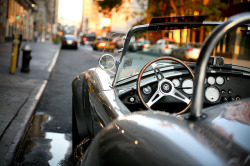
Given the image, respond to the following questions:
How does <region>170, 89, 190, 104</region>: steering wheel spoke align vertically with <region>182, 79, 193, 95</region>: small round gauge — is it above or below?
below

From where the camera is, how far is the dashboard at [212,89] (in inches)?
128

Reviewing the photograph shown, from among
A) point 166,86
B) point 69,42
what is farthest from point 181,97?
point 69,42

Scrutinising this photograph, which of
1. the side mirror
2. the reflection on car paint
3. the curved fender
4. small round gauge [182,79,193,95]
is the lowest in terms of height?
the reflection on car paint

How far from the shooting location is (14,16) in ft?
107

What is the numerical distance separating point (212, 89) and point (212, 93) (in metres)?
0.04

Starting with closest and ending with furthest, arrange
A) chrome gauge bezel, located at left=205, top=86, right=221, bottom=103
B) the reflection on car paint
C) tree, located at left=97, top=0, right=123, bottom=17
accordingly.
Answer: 1. chrome gauge bezel, located at left=205, top=86, right=221, bottom=103
2. the reflection on car paint
3. tree, located at left=97, top=0, right=123, bottom=17

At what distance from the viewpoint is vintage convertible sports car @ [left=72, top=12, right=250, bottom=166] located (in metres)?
1.27

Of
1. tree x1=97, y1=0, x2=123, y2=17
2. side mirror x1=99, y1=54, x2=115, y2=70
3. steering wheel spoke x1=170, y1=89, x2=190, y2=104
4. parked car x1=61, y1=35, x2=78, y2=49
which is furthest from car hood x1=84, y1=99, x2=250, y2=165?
parked car x1=61, y1=35, x2=78, y2=49

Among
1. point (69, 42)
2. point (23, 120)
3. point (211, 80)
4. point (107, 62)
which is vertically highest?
point (69, 42)

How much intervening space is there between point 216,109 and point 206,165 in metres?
0.59

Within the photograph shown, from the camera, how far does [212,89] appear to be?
11.5ft

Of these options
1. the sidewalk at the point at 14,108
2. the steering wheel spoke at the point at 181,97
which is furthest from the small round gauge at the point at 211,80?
the sidewalk at the point at 14,108

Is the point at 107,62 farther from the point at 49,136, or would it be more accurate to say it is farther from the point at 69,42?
the point at 69,42

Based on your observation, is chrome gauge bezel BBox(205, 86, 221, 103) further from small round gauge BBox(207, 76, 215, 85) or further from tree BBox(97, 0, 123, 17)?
tree BBox(97, 0, 123, 17)
